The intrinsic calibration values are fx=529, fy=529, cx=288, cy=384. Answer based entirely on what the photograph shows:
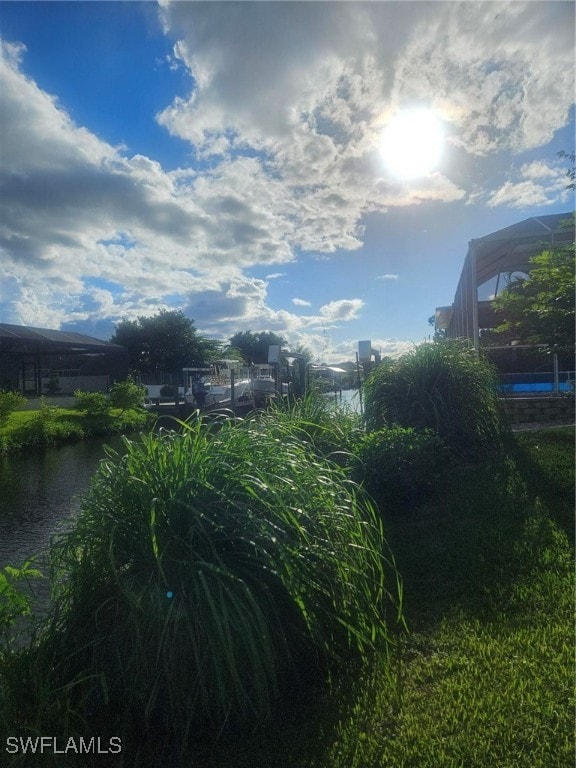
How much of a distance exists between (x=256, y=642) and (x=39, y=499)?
6766mm

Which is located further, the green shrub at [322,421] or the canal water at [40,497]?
the green shrub at [322,421]

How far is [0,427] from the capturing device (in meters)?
13.1

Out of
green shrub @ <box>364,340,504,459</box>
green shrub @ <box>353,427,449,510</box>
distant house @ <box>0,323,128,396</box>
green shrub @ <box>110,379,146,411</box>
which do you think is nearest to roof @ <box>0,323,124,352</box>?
distant house @ <box>0,323,128,396</box>

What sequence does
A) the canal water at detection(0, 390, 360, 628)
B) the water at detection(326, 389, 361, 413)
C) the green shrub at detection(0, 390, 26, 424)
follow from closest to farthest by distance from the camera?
the canal water at detection(0, 390, 360, 628)
the water at detection(326, 389, 361, 413)
the green shrub at detection(0, 390, 26, 424)

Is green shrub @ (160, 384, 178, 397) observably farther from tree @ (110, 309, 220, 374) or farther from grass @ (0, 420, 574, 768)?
grass @ (0, 420, 574, 768)

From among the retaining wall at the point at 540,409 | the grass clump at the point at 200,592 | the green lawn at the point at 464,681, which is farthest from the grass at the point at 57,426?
the green lawn at the point at 464,681

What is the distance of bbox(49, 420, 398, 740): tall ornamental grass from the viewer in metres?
2.04

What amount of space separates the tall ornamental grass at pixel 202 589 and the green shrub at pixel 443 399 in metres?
3.93

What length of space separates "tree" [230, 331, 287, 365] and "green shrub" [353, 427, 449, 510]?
59.0 m

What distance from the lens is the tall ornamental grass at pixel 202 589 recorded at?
6.70 feet

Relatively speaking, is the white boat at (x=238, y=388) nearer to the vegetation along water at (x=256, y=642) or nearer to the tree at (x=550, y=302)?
the tree at (x=550, y=302)

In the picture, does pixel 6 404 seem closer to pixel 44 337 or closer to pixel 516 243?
pixel 44 337

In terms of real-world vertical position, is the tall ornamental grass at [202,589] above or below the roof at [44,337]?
below

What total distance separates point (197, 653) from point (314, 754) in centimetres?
54
